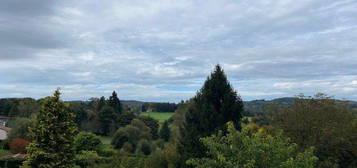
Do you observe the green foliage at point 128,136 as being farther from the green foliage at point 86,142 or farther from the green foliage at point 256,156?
the green foliage at point 256,156

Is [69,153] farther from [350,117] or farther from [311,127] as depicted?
[350,117]

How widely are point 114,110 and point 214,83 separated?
174ft

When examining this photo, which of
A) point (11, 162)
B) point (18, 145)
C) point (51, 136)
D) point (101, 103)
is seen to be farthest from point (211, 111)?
point (101, 103)

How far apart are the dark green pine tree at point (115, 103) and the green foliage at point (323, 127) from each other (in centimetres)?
5616

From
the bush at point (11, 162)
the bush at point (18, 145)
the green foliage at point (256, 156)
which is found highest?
the green foliage at point (256, 156)

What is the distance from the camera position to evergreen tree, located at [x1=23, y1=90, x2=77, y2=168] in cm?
1752

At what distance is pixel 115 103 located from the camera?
7119 centimetres

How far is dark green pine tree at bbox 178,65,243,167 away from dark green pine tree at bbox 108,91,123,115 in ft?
175

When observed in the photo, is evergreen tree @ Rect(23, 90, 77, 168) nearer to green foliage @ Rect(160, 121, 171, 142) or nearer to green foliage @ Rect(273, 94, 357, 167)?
green foliage @ Rect(273, 94, 357, 167)

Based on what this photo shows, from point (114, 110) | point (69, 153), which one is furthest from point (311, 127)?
point (114, 110)

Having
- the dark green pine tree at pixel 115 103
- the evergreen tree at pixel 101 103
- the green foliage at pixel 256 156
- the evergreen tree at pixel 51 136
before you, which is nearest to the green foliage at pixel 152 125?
the dark green pine tree at pixel 115 103

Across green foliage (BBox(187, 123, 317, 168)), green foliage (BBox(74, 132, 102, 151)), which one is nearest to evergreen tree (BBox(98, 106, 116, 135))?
green foliage (BBox(74, 132, 102, 151))

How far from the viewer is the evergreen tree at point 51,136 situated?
57.5 feet

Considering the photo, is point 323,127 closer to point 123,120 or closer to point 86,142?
point 86,142
